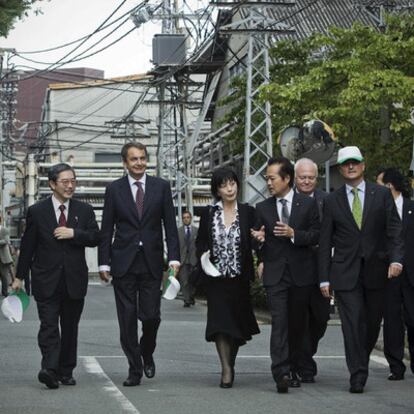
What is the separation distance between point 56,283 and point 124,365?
6.37ft

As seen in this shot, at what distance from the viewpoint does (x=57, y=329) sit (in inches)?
430

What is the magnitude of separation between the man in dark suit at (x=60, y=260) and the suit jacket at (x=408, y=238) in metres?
2.82

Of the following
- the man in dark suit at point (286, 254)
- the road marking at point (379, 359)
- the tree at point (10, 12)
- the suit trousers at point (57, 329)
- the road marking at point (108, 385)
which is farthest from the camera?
the road marking at point (379, 359)

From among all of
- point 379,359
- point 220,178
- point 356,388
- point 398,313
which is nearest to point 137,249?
point 220,178

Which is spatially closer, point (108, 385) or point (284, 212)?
point (108, 385)

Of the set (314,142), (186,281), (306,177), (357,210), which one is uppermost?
(314,142)

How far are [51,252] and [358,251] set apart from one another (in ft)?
8.33

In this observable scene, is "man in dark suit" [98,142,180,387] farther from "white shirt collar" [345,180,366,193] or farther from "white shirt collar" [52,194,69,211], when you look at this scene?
"white shirt collar" [345,180,366,193]

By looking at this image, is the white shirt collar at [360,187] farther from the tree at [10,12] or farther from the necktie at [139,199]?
the tree at [10,12]

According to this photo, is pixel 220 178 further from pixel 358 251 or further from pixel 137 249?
pixel 358 251

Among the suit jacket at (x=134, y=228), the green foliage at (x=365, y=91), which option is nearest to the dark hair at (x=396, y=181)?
the suit jacket at (x=134, y=228)

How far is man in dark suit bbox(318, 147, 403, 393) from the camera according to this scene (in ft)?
34.6

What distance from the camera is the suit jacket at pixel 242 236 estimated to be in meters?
10.9

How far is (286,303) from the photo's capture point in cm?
1075
